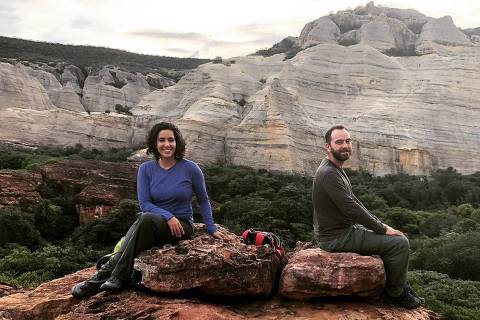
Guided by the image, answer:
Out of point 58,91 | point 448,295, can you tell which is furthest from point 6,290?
point 58,91

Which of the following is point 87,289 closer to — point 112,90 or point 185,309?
point 185,309

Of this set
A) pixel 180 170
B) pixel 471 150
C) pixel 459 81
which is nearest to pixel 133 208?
pixel 180 170

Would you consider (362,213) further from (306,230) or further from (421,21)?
(421,21)

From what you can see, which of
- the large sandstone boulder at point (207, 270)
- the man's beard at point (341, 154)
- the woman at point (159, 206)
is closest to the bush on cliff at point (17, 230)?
the woman at point (159, 206)

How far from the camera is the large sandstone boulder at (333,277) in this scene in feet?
16.2

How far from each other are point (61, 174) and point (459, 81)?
35421 millimetres

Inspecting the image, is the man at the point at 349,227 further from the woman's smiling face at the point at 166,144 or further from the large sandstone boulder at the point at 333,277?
the woman's smiling face at the point at 166,144

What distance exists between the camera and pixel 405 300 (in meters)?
5.16

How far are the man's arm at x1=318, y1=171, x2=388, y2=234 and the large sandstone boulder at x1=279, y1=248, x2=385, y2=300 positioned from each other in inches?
12.8

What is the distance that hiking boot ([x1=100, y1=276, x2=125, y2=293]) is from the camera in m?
5.10

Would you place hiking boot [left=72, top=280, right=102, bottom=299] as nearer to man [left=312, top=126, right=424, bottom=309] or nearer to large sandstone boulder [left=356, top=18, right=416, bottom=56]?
man [left=312, top=126, right=424, bottom=309]

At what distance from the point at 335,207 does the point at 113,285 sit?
2.26m

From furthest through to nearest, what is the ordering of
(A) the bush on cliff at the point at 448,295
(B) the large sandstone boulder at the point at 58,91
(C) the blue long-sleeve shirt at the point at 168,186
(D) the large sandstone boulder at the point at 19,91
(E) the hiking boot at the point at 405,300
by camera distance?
1. (B) the large sandstone boulder at the point at 58,91
2. (D) the large sandstone boulder at the point at 19,91
3. (A) the bush on cliff at the point at 448,295
4. (C) the blue long-sleeve shirt at the point at 168,186
5. (E) the hiking boot at the point at 405,300

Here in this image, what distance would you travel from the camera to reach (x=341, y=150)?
17.1 ft
